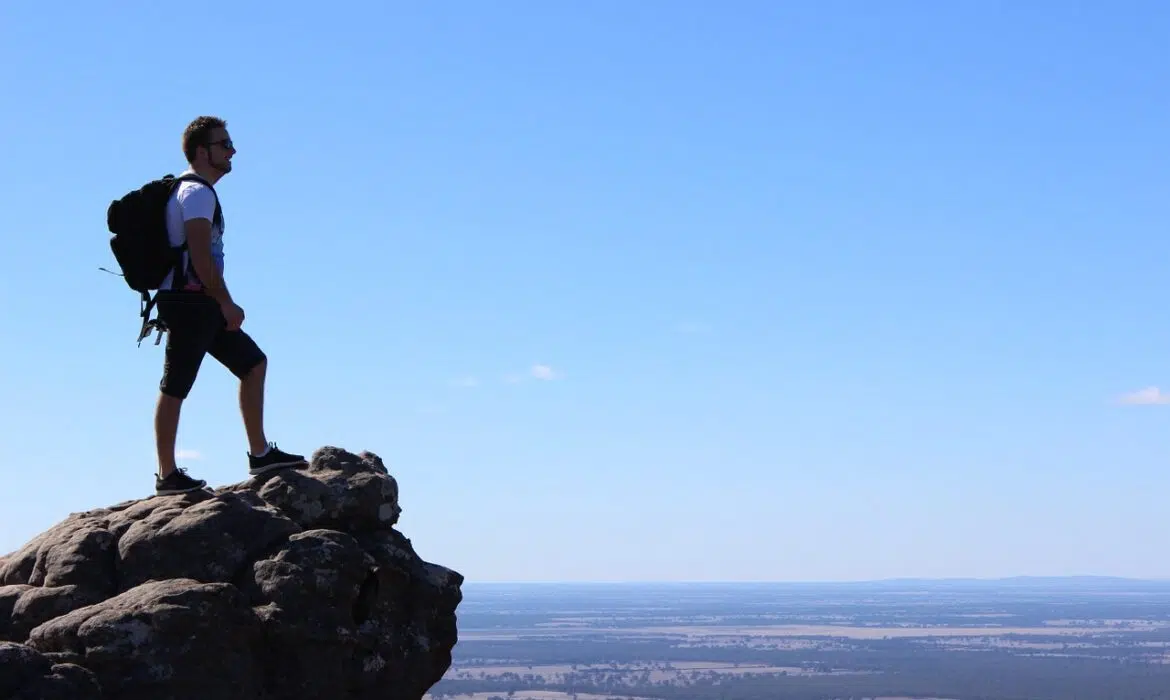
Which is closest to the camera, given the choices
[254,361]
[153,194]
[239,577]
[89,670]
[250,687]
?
[89,670]

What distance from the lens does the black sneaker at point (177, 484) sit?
1188cm

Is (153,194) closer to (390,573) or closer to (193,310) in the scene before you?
(193,310)

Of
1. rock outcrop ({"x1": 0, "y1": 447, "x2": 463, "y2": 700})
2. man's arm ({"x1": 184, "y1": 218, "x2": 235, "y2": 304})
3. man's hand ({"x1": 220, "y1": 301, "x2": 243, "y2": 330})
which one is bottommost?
rock outcrop ({"x1": 0, "y1": 447, "x2": 463, "y2": 700})

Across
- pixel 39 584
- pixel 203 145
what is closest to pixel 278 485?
pixel 39 584

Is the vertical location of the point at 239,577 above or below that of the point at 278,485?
below

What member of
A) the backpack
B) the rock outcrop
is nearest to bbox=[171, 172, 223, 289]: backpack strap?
the backpack

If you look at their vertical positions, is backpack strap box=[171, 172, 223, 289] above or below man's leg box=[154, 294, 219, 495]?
above

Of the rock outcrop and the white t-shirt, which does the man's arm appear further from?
the rock outcrop

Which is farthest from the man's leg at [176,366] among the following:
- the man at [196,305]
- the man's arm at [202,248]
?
the man's arm at [202,248]

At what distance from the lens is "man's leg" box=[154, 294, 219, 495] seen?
37.9 feet

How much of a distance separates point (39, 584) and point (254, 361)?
8.62ft

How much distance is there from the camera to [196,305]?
1156 cm

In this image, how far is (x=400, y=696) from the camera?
36.3 ft

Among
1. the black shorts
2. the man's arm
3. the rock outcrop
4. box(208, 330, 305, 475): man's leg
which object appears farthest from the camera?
box(208, 330, 305, 475): man's leg
